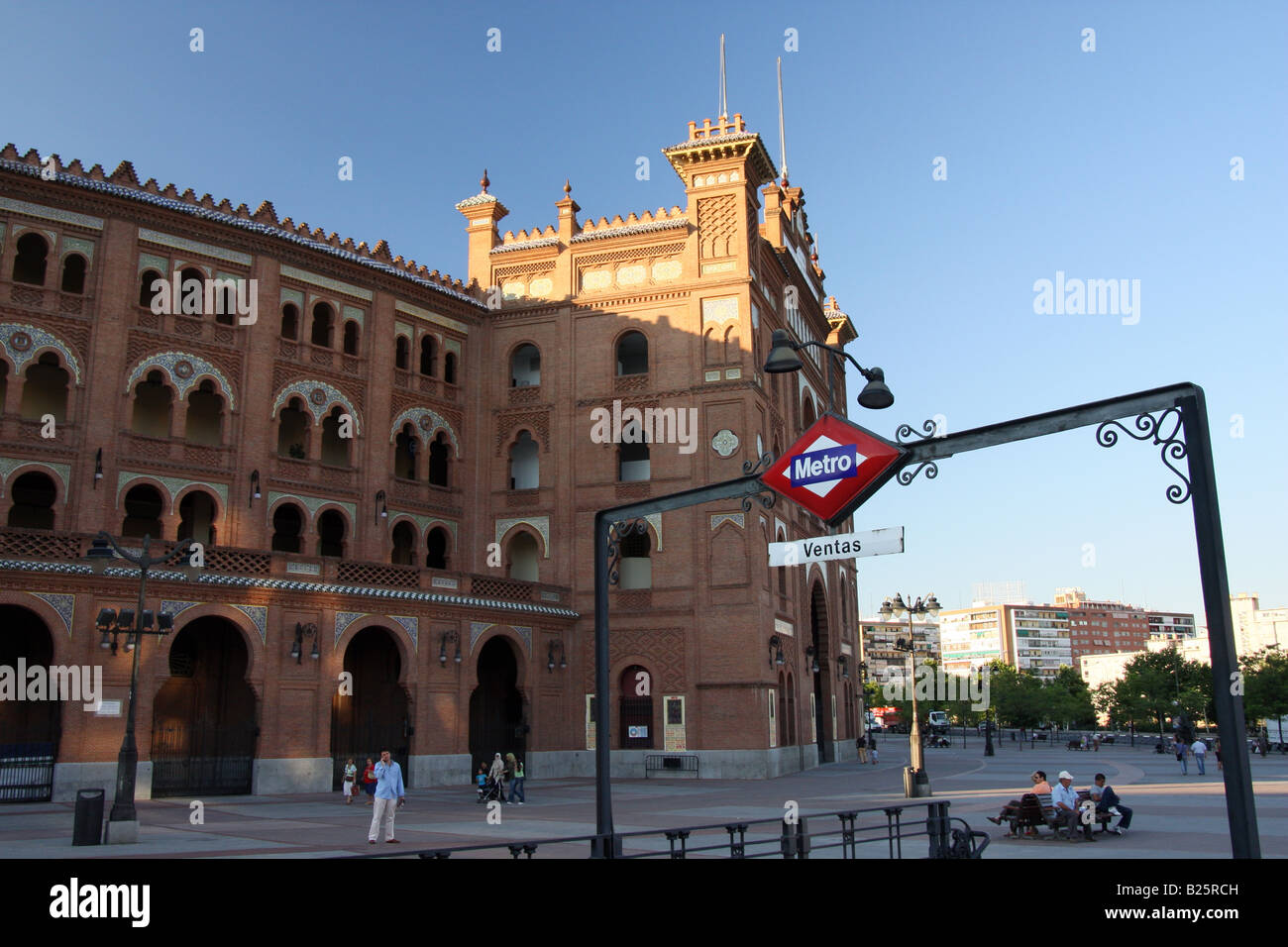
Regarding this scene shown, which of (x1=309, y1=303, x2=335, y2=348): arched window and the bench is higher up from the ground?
(x1=309, y1=303, x2=335, y2=348): arched window

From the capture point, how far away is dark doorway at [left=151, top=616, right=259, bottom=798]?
2756 cm

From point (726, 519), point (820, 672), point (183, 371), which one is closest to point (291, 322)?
point (183, 371)

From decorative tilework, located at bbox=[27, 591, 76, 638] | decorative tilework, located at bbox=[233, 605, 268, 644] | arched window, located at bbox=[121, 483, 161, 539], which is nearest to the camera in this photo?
decorative tilework, located at bbox=[27, 591, 76, 638]

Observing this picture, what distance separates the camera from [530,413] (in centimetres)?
3975

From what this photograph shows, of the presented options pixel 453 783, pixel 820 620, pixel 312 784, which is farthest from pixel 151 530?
pixel 820 620

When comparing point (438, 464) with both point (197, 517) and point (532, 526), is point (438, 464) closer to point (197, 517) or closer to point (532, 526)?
point (532, 526)

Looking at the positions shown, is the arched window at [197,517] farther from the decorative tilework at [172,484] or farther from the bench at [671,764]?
the bench at [671,764]

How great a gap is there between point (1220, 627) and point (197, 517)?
3118cm

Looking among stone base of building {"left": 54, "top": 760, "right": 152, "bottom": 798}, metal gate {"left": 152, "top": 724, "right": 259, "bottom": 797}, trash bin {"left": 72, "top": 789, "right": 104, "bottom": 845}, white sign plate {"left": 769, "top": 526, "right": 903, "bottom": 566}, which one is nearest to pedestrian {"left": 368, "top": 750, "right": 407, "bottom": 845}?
trash bin {"left": 72, "top": 789, "right": 104, "bottom": 845}

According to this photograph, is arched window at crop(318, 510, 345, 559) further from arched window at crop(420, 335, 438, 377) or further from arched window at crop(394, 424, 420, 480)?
arched window at crop(420, 335, 438, 377)

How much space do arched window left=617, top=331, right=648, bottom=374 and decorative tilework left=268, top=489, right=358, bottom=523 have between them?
1138 centimetres

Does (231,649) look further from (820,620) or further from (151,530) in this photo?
(820,620)

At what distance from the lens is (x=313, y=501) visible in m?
34.0

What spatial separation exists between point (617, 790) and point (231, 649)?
1251cm
